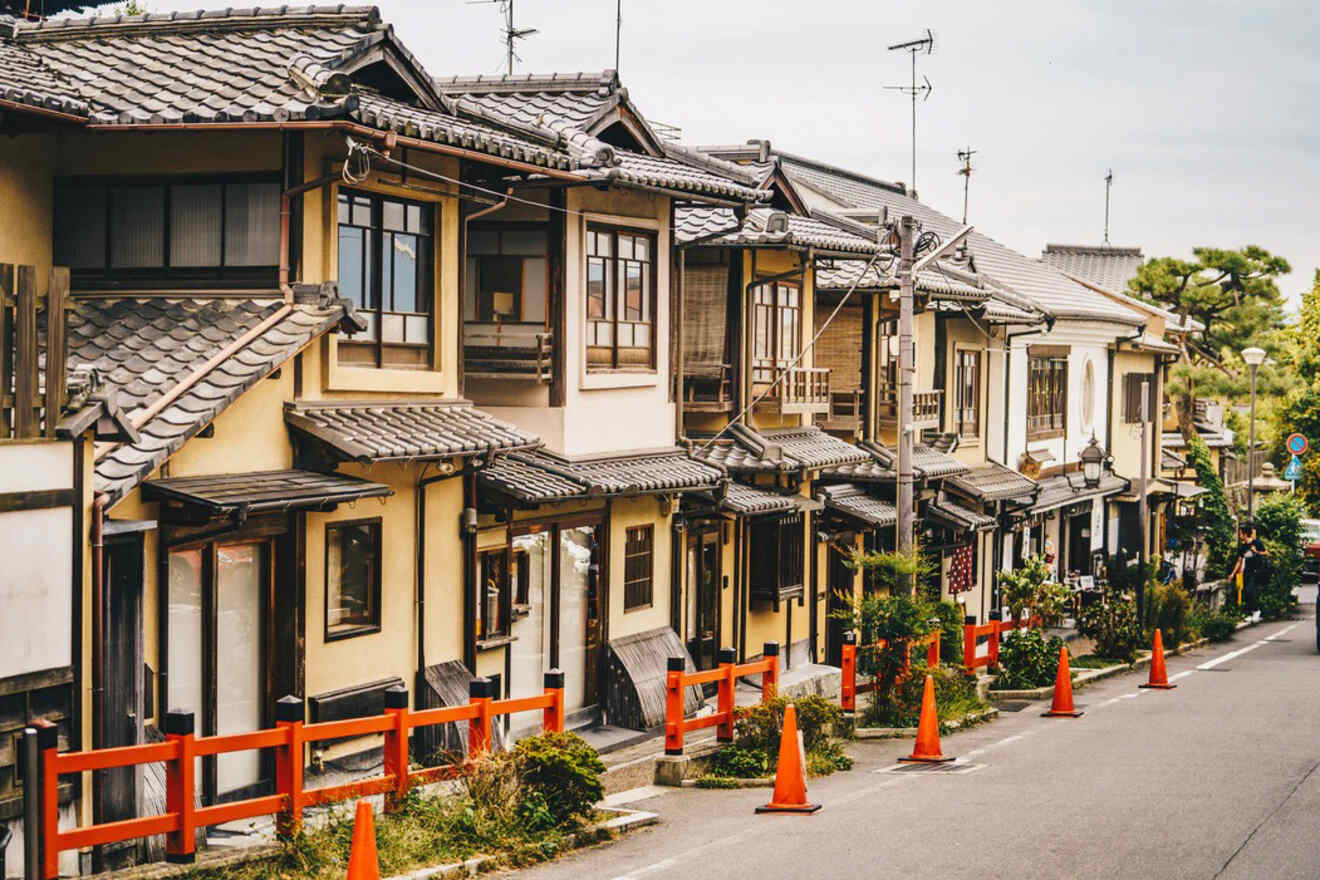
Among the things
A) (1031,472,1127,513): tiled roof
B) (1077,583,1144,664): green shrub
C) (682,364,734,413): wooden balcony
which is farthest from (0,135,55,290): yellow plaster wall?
(1031,472,1127,513): tiled roof

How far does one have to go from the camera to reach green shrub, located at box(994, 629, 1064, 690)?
29.1 metres

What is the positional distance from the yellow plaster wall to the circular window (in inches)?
1396

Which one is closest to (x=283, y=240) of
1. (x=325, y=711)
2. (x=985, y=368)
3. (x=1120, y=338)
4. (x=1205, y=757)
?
(x=325, y=711)

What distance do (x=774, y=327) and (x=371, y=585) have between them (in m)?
12.1

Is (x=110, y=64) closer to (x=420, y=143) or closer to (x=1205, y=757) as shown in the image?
(x=420, y=143)

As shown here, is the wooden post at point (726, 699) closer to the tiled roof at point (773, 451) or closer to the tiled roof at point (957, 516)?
the tiled roof at point (773, 451)

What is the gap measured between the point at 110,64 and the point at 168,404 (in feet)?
18.5

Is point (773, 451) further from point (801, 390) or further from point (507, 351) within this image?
point (507, 351)

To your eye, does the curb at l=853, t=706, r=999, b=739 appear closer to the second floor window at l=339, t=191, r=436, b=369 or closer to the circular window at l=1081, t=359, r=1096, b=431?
the second floor window at l=339, t=191, r=436, b=369

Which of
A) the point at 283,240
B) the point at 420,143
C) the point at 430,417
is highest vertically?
the point at 420,143

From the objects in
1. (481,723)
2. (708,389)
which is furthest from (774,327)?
(481,723)

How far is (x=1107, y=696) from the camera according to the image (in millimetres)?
29188

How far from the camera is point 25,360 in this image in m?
11.7

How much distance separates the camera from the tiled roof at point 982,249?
127 ft
